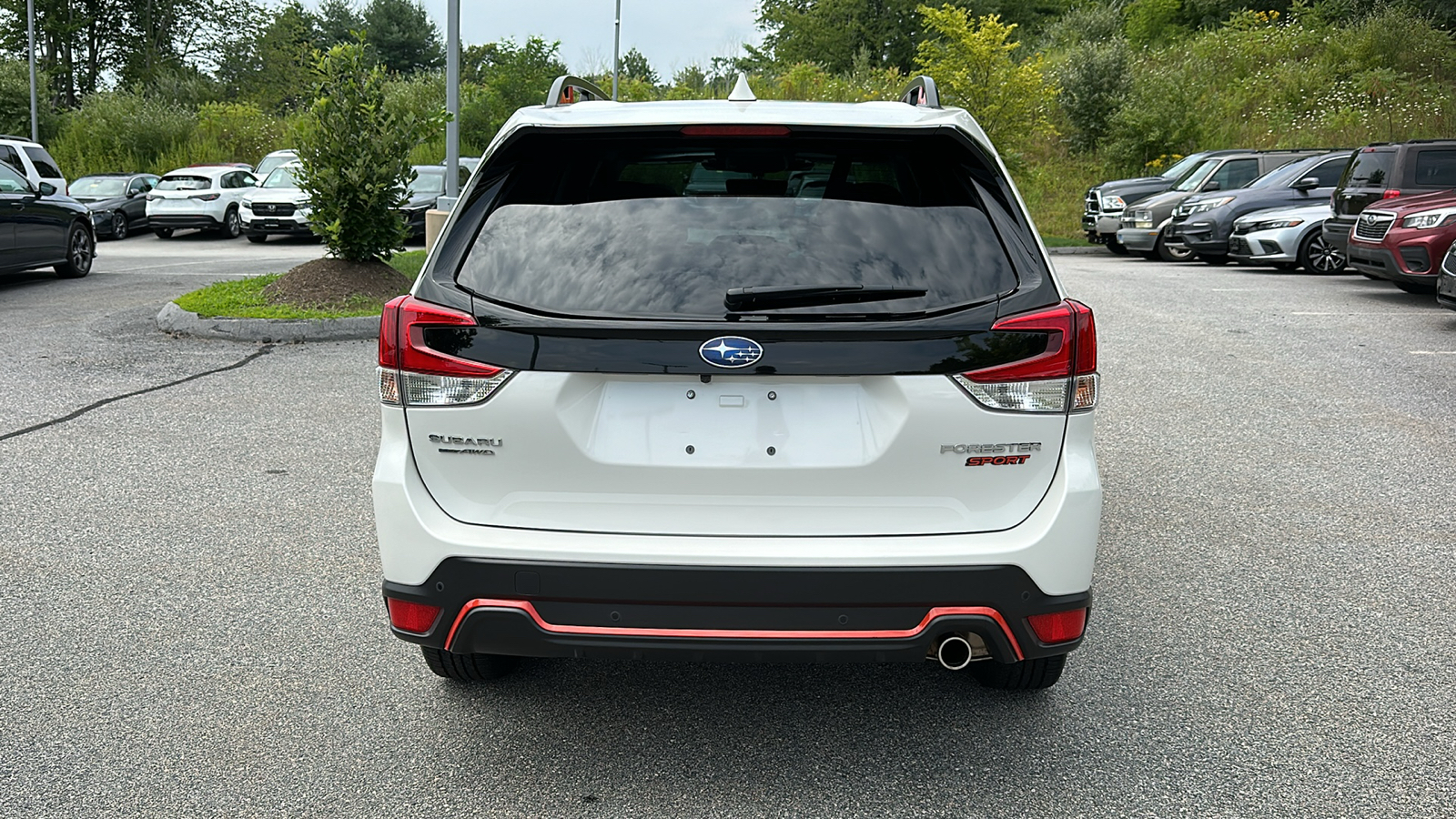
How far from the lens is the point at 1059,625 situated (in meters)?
3.14

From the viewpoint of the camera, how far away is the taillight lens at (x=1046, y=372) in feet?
9.79

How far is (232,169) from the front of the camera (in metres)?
28.5

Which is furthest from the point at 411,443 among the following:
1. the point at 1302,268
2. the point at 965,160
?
the point at 1302,268

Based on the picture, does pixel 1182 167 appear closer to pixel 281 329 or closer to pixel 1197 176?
pixel 1197 176

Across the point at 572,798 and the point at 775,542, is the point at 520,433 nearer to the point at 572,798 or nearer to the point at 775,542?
the point at 775,542

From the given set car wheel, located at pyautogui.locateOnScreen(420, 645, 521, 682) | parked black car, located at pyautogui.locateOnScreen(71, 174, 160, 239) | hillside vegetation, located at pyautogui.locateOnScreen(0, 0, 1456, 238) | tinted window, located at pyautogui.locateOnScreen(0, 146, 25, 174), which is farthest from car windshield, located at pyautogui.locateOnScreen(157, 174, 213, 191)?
car wheel, located at pyautogui.locateOnScreen(420, 645, 521, 682)

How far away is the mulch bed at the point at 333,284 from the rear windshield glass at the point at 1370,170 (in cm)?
1217

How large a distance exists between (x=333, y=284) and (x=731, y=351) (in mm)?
10689

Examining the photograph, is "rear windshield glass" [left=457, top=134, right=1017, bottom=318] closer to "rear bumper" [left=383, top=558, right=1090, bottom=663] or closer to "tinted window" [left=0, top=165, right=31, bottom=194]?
"rear bumper" [left=383, top=558, right=1090, bottom=663]

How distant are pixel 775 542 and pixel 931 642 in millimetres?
450

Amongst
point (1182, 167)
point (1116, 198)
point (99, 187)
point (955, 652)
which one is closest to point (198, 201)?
point (99, 187)

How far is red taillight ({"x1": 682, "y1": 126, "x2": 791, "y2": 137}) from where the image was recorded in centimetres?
315

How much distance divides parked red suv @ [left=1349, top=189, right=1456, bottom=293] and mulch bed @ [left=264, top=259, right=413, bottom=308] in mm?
10955

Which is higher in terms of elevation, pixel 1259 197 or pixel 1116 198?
pixel 1259 197
